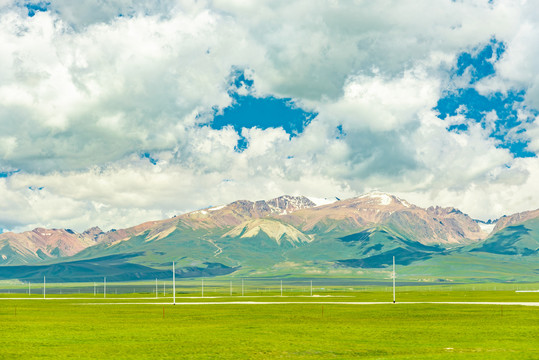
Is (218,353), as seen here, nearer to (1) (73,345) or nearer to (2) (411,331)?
(1) (73,345)

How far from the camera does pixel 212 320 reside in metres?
74.8

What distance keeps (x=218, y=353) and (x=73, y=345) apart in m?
12.9

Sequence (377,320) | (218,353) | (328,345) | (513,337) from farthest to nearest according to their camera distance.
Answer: (377,320), (513,337), (328,345), (218,353)

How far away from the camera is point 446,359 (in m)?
39.1

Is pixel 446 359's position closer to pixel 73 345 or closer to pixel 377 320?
pixel 73 345

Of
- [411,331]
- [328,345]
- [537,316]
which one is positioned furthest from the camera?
[537,316]

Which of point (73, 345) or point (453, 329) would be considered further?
point (453, 329)

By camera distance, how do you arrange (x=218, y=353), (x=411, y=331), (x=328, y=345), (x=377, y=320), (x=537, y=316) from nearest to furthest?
(x=218, y=353) → (x=328, y=345) → (x=411, y=331) → (x=377, y=320) → (x=537, y=316)

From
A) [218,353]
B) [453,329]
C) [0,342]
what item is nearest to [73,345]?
[0,342]

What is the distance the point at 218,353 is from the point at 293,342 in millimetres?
9284

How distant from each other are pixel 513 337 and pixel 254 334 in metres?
22.2

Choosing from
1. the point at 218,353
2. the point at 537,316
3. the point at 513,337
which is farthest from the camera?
the point at 537,316

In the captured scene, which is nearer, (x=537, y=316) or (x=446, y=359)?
(x=446, y=359)

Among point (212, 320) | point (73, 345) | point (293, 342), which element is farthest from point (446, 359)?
point (212, 320)
